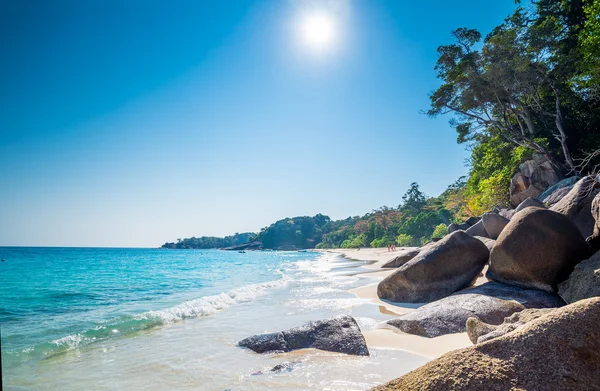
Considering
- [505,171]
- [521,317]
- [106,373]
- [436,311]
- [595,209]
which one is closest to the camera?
[521,317]

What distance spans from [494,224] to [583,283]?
21.7 feet

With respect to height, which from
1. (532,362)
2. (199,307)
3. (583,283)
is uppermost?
(532,362)

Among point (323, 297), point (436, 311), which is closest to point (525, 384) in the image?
point (436, 311)

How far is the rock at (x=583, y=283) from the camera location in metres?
5.39

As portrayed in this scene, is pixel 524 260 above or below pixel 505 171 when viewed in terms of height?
below

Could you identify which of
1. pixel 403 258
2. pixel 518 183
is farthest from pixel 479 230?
pixel 518 183

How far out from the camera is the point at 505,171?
72.8ft

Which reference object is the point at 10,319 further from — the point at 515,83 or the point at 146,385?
the point at 515,83

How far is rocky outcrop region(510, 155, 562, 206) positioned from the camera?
19016 millimetres

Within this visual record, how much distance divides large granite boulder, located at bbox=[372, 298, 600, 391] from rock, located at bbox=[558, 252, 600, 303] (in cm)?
402

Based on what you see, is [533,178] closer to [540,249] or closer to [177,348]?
[540,249]

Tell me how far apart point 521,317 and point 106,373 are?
610 centimetres

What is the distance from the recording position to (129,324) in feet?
28.4

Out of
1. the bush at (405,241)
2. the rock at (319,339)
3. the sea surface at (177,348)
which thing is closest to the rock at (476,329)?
the sea surface at (177,348)
